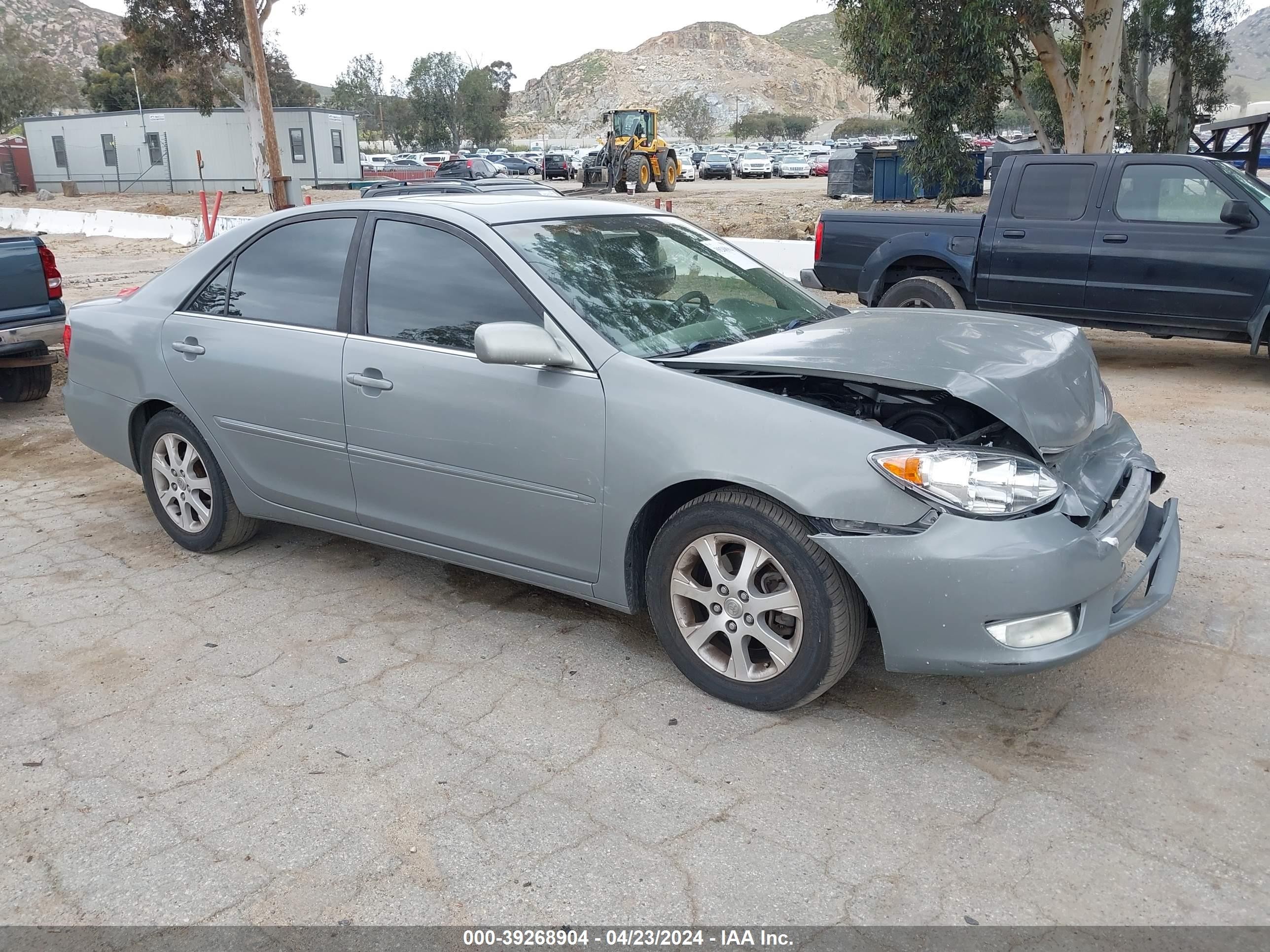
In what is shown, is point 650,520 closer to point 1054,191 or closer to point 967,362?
point 967,362

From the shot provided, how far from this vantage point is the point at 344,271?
4277mm

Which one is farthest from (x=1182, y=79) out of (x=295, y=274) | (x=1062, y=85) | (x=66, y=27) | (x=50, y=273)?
(x=66, y=27)

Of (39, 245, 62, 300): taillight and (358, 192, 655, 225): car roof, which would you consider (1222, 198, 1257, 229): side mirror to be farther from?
(39, 245, 62, 300): taillight

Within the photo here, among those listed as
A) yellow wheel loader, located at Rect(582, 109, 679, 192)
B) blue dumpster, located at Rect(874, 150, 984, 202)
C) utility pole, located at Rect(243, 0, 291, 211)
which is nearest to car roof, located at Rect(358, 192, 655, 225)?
utility pole, located at Rect(243, 0, 291, 211)

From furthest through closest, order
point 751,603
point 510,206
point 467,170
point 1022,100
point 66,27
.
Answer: point 66,27 → point 467,170 → point 1022,100 → point 510,206 → point 751,603

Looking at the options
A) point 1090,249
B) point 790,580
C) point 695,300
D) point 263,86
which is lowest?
point 790,580

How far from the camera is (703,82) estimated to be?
167875 mm

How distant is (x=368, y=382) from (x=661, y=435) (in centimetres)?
134

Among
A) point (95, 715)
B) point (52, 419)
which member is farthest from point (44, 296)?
point (95, 715)

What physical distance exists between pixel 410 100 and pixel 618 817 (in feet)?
289

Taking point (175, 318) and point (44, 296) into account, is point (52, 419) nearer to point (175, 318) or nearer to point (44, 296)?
point (44, 296)

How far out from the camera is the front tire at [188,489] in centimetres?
481

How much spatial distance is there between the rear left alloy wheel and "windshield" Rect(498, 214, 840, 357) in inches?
26.8

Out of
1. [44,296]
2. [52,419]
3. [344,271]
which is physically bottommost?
[52,419]
